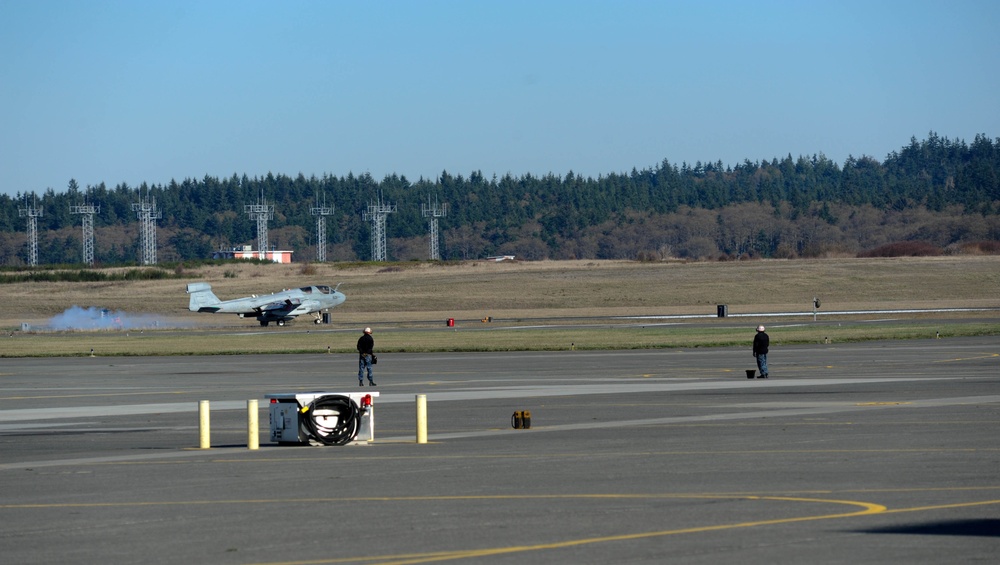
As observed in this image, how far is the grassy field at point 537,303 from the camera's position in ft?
202

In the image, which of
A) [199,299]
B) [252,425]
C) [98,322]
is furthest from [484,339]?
[252,425]

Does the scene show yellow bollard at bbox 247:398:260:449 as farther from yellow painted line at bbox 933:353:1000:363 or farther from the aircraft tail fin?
the aircraft tail fin

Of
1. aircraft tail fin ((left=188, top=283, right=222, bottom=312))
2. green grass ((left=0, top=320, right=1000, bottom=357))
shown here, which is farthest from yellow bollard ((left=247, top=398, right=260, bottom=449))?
aircraft tail fin ((left=188, top=283, right=222, bottom=312))

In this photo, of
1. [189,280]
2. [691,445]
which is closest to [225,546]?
[691,445]

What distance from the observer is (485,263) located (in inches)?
5595

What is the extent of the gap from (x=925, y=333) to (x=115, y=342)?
40308 mm

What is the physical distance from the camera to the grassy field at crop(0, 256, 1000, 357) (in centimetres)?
6147

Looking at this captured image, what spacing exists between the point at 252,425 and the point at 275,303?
6301cm

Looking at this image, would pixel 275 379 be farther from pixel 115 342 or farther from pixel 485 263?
pixel 485 263

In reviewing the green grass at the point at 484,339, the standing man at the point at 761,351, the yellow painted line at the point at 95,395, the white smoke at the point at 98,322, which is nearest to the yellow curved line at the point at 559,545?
the standing man at the point at 761,351

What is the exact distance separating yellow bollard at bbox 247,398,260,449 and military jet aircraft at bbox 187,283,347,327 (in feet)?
204

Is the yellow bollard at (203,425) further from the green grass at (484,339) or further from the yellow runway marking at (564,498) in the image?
the green grass at (484,339)

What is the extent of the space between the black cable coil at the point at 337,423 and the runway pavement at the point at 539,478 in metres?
0.58

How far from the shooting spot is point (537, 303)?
342ft
